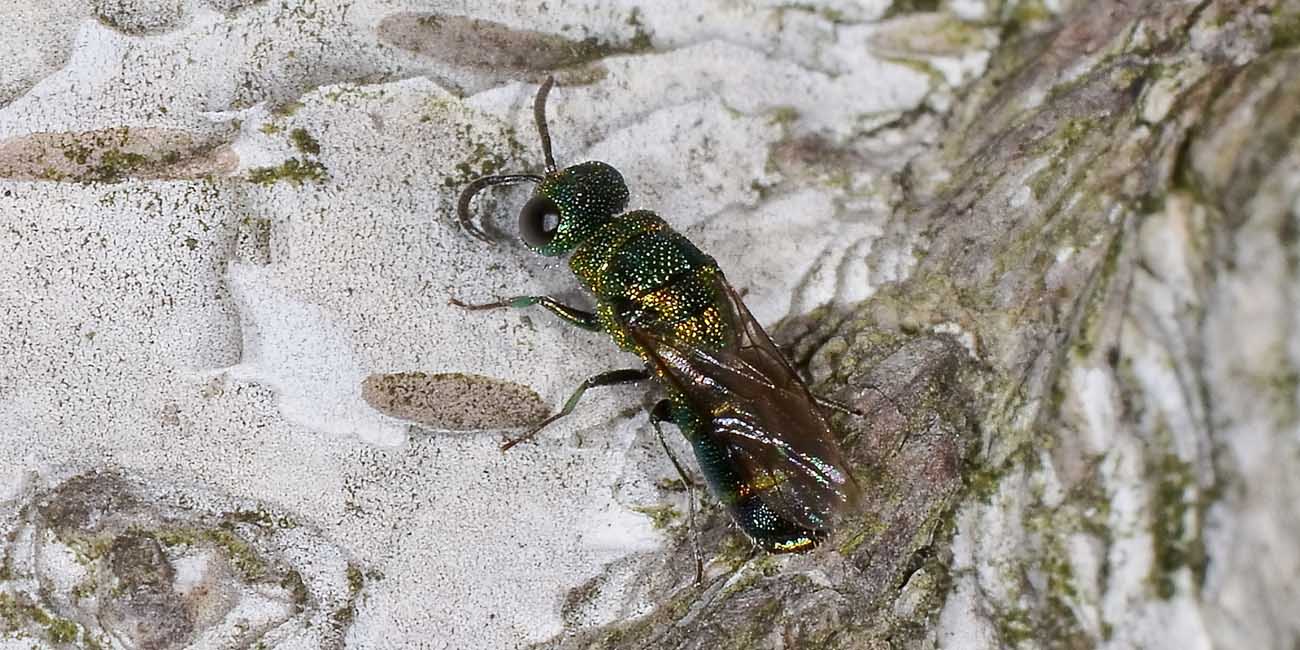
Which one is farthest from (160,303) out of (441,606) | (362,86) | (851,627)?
(851,627)

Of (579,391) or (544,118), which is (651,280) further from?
(544,118)

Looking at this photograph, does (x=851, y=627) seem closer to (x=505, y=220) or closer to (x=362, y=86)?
(x=505, y=220)

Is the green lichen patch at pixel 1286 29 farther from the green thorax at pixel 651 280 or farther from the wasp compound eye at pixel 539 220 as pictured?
the wasp compound eye at pixel 539 220

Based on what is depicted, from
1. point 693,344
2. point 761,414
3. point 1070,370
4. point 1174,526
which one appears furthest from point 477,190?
point 1174,526

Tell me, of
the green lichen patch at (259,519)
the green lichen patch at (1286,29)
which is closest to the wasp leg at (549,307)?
the green lichen patch at (259,519)

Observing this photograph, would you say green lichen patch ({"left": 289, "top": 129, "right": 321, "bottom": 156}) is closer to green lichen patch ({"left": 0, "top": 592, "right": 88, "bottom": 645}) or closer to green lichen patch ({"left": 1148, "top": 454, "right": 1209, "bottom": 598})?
green lichen patch ({"left": 0, "top": 592, "right": 88, "bottom": 645})

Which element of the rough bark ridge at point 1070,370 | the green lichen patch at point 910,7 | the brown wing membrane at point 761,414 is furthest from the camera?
the green lichen patch at point 910,7
